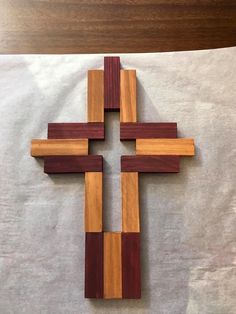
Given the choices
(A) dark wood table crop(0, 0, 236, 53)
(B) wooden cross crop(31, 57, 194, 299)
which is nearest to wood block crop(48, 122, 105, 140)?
(B) wooden cross crop(31, 57, 194, 299)

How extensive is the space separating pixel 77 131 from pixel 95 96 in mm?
81

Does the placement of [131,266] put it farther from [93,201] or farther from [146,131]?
[146,131]

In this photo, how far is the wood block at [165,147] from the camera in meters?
0.73

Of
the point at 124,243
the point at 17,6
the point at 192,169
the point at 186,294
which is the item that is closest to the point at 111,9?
the point at 17,6

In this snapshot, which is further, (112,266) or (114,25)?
(114,25)

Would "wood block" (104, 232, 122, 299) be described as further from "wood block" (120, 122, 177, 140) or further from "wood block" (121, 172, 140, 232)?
"wood block" (120, 122, 177, 140)

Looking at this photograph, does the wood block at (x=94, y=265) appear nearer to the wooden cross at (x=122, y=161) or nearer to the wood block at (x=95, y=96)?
the wooden cross at (x=122, y=161)

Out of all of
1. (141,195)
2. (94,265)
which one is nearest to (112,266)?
(94,265)

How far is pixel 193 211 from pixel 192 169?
0.27 feet

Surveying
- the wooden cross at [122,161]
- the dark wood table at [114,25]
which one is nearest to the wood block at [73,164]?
the wooden cross at [122,161]

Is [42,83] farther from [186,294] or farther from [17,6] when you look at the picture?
[186,294]

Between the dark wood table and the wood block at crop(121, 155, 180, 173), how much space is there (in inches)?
9.5

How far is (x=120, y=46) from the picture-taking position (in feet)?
2.64

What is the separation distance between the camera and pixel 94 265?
0.68 meters
